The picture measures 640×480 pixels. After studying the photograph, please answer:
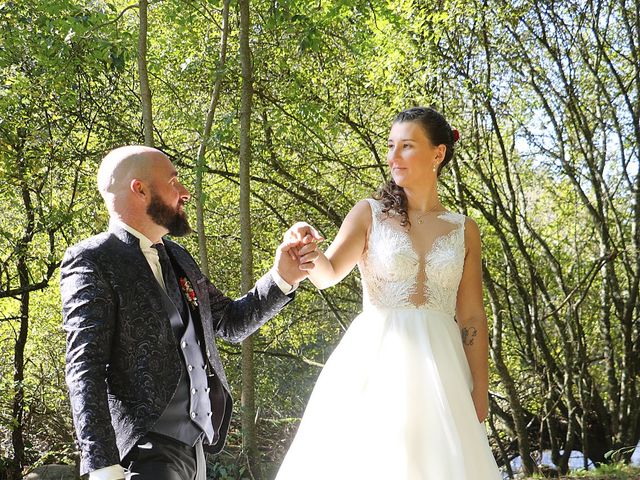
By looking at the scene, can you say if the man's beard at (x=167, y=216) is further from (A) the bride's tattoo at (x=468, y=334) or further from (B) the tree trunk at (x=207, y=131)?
(B) the tree trunk at (x=207, y=131)

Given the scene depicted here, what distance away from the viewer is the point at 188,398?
7.33 feet

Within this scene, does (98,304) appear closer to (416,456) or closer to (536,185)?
(416,456)

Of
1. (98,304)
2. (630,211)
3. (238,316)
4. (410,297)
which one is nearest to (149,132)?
(410,297)

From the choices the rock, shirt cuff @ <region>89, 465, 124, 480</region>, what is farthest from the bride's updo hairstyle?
the rock

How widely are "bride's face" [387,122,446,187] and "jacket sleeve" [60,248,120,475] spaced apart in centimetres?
153

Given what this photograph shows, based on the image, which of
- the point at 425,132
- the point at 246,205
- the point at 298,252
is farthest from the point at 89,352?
the point at 246,205

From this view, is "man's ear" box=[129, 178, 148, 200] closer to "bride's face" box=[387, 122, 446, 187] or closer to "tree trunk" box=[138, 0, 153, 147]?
"bride's face" box=[387, 122, 446, 187]

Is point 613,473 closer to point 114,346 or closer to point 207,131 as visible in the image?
point 207,131

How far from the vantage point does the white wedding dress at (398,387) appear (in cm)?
291

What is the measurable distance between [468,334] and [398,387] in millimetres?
395

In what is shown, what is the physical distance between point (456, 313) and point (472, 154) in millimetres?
5192

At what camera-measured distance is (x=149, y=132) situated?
5715 millimetres

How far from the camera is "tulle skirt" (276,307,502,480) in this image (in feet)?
9.50

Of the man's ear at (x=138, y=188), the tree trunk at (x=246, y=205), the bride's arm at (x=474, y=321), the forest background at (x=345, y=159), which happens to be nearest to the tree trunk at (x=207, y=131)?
the forest background at (x=345, y=159)
